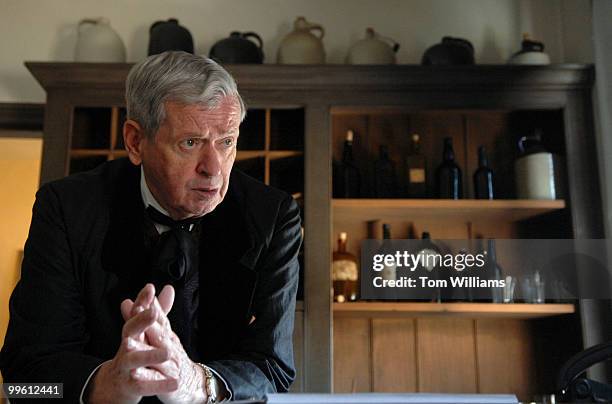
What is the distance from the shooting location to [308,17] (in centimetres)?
314

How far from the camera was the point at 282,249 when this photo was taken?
4.35ft

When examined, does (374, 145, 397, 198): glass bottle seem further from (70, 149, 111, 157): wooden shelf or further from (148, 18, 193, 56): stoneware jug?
(70, 149, 111, 157): wooden shelf

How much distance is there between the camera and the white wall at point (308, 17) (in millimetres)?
3090

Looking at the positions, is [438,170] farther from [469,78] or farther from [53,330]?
[53,330]

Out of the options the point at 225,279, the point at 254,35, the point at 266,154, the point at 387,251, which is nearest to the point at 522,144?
the point at 387,251

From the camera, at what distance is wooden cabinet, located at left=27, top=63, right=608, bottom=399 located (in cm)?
264

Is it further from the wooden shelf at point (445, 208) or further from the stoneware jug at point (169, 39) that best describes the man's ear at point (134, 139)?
the stoneware jug at point (169, 39)

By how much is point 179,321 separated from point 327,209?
1462 mm

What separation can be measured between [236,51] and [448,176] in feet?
3.21

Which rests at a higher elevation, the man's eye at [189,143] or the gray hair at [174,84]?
the gray hair at [174,84]

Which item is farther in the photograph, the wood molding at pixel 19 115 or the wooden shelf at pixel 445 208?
the wood molding at pixel 19 115

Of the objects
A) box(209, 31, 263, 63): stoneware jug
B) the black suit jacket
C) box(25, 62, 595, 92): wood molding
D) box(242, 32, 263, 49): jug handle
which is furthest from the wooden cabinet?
the black suit jacket

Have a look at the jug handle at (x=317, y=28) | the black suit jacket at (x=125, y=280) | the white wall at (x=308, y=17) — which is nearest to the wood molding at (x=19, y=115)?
the white wall at (x=308, y=17)

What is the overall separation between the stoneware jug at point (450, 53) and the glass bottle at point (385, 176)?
1.33 feet
